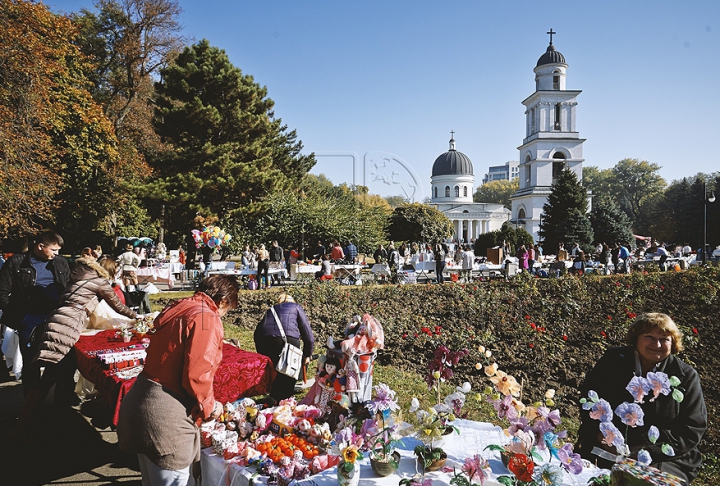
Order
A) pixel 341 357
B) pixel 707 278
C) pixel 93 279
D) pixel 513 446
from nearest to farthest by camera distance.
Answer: pixel 513 446 < pixel 341 357 < pixel 93 279 < pixel 707 278

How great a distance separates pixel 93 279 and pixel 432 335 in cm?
667

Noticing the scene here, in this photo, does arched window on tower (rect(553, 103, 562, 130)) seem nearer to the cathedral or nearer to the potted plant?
the cathedral

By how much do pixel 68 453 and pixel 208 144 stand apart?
20.7 meters

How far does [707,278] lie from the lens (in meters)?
13.8

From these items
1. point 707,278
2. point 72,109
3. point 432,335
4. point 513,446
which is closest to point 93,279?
point 513,446

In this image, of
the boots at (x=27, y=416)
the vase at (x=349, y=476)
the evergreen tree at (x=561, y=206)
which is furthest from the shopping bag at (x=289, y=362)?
the evergreen tree at (x=561, y=206)

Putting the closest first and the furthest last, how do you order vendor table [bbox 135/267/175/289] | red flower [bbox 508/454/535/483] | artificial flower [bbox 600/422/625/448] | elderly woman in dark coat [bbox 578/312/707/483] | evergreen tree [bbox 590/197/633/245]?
artificial flower [bbox 600/422/625/448], red flower [bbox 508/454/535/483], elderly woman in dark coat [bbox 578/312/707/483], vendor table [bbox 135/267/175/289], evergreen tree [bbox 590/197/633/245]

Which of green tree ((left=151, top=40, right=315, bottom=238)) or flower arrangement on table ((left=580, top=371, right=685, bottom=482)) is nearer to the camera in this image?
flower arrangement on table ((left=580, top=371, right=685, bottom=482))

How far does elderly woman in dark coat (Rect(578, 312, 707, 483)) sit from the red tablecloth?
2.91m

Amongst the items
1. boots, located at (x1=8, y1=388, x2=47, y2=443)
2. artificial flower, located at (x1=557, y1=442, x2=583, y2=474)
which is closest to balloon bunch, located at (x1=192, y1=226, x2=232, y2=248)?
boots, located at (x1=8, y1=388, x2=47, y2=443)

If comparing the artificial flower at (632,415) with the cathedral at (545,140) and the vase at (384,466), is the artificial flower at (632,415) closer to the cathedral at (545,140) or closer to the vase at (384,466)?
the vase at (384,466)

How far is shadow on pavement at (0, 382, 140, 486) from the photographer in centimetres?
400

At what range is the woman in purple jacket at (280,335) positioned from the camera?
17.0 feet

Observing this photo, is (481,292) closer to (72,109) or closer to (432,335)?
(432,335)
